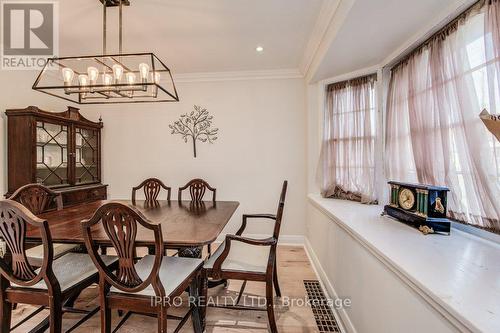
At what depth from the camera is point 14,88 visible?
117 inches

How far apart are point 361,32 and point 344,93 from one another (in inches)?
40.8

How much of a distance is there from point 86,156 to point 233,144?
226 cm

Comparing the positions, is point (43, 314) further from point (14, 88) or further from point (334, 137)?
point (334, 137)

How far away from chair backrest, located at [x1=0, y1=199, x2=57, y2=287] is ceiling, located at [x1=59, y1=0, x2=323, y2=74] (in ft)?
5.75

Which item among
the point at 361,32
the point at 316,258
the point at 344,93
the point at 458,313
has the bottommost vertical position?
the point at 316,258

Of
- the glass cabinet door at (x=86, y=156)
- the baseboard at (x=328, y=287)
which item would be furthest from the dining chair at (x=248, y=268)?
the glass cabinet door at (x=86, y=156)

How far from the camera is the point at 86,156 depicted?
365 centimetres

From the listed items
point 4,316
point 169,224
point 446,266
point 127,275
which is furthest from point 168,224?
point 446,266

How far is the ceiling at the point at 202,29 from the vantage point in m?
2.05

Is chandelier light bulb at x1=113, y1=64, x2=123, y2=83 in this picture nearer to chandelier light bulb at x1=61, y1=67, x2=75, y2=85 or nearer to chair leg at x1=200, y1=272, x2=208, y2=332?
chandelier light bulb at x1=61, y1=67, x2=75, y2=85

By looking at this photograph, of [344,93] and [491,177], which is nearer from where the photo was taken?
[491,177]

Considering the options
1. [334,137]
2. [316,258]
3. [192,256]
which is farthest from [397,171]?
[192,256]

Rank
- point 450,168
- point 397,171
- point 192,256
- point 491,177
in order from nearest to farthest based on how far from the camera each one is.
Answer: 1. point 491,177
2. point 450,168
3. point 192,256
4. point 397,171

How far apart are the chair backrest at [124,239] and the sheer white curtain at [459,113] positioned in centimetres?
185
